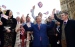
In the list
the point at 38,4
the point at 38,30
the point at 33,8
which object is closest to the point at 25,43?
the point at 38,30

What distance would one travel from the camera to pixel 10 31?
8.74 metres

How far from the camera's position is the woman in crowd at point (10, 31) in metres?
8.67

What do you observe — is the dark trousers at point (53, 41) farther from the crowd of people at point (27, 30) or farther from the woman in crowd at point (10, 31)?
the woman in crowd at point (10, 31)

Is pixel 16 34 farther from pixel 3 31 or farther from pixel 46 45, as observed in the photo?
pixel 46 45

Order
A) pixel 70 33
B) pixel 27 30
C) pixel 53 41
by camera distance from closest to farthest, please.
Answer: pixel 70 33
pixel 27 30
pixel 53 41

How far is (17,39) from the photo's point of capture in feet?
29.3

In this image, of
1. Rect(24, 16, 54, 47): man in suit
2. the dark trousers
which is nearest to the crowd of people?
Rect(24, 16, 54, 47): man in suit

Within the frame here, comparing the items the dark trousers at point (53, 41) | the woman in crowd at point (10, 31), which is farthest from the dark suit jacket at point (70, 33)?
the woman in crowd at point (10, 31)

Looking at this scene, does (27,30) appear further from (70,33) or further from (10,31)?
(70,33)

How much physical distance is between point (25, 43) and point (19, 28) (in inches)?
27.0

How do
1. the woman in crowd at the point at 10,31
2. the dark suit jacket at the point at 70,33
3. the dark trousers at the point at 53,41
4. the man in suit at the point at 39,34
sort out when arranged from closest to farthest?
the dark suit jacket at the point at 70,33 → the man in suit at the point at 39,34 → the woman in crowd at the point at 10,31 → the dark trousers at the point at 53,41

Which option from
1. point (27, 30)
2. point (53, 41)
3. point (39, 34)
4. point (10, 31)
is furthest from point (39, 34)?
point (53, 41)

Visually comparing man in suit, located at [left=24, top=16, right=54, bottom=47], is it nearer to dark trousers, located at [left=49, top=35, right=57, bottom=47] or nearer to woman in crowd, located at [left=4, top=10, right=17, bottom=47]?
woman in crowd, located at [left=4, top=10, right=17, bottom=47]

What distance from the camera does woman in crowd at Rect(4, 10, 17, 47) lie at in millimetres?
8666
